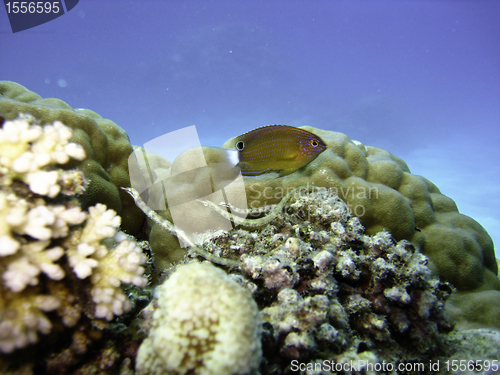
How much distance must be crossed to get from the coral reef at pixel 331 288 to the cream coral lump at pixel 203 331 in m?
0.55

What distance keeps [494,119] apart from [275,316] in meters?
76.2

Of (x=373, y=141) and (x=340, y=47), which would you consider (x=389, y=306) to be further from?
(x=340, y=47)

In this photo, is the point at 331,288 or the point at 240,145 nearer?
the point at 331,288

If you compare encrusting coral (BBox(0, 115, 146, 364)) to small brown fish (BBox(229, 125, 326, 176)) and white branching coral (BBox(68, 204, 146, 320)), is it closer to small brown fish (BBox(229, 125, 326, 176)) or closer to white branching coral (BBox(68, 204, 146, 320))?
white branching coral (BBox(68, 204, 146, 320))

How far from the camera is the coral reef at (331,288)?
70.5 inches

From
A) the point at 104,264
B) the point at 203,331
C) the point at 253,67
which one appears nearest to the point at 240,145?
the point at 104,264

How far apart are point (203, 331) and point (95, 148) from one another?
2973mm

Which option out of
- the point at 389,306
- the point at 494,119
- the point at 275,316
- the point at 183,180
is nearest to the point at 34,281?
the point at 275,316

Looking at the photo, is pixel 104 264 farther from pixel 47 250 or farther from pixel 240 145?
pixel 240 145

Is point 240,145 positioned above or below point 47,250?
above

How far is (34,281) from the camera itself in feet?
3.82

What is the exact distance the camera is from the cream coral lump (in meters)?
1.18

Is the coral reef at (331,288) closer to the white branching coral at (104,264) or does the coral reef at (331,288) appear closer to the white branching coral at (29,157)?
the white branching coral at (104,264)

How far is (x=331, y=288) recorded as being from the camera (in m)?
2.07
